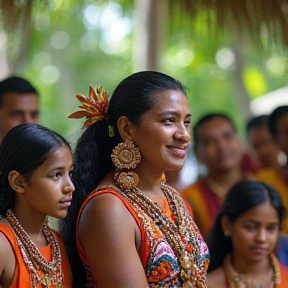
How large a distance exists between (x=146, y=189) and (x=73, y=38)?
11.4m

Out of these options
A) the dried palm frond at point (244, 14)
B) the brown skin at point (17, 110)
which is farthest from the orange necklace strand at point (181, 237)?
the dried palm frond at point (244, 14)

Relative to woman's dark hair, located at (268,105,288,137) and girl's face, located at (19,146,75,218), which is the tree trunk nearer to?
woman's dark hair, located at (268,105,288,137)

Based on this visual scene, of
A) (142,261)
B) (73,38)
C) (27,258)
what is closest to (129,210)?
(142,261)

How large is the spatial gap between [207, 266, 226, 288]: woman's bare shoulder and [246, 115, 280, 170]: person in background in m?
2.11

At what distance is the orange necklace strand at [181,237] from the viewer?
276cm

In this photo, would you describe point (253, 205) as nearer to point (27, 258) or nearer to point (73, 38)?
point (27, 258)

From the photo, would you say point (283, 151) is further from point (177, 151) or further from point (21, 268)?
point (21, 268)

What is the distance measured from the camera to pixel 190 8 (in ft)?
14.1

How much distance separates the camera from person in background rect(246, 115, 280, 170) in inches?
227

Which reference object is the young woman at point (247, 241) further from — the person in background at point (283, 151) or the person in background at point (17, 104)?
the person in background at point (17, 104)

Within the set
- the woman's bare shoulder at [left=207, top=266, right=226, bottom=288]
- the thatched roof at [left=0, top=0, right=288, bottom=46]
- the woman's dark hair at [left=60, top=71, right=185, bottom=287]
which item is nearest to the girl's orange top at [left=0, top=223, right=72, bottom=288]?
the woman's dark hair at [left=60, top=71, right=185, bottom=287]

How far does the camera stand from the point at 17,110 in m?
3.91

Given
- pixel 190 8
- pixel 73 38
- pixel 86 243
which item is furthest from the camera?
pixel 73 38

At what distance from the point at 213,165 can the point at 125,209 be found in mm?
2131
